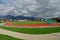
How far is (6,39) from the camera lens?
1447 cm

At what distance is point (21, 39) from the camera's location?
14.4m

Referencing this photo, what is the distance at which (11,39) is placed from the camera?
14484 mm

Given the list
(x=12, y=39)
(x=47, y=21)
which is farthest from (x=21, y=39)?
(x=47, y=21)

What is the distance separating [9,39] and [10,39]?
0.09m

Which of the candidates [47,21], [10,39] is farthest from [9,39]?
[47,21]

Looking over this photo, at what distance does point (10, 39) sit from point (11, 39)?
9 centimetres

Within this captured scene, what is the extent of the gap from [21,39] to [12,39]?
78 cm

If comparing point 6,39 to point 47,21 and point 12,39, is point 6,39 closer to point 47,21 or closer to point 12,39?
point 12,39

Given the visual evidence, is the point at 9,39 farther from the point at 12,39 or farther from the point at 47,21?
the point at 47,21

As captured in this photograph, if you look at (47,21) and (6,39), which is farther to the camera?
(47,21)

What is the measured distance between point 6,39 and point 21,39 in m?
1.28

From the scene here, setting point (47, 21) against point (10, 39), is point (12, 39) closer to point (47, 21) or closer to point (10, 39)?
point (10, 39)

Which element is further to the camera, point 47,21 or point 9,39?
point 47,21

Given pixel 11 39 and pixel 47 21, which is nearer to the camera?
pixel 11 39
